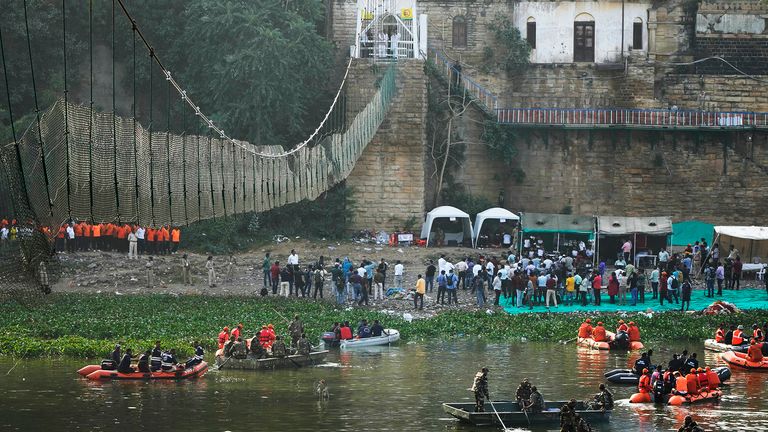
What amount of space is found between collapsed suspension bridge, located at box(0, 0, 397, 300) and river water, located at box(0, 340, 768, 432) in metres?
2.80

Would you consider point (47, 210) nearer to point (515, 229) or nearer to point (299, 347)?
point (299, 347)

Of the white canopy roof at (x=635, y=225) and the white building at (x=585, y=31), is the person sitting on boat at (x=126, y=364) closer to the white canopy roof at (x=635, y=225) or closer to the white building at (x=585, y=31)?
the white canopy roof at (x=635, y=225)

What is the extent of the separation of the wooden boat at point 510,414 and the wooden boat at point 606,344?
920 centimetres

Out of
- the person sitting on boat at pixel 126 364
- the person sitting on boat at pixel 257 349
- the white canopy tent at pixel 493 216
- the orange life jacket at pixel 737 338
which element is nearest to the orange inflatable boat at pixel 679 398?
the orange life jacket at pixel 737 338

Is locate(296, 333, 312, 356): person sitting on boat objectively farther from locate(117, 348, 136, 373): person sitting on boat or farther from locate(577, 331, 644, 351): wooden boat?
locate(577, 331, 644, 351): wooden boat

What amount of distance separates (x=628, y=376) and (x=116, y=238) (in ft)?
64.1

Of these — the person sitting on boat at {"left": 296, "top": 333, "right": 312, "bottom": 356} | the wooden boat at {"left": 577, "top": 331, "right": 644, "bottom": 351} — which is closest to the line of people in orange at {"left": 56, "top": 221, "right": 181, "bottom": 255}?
the person sitting on boat at {"left": 296, "top": 333, "right": 312, "bottom": 356}

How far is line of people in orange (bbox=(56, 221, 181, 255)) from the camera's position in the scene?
5194 cm

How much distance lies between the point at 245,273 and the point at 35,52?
12.6 meters

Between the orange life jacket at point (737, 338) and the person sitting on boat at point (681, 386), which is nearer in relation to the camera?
the person sitting on boat at point (681, 386)

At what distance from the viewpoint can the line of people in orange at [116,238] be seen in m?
51.9

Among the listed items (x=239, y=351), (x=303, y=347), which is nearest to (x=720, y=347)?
(x=303, y=347)

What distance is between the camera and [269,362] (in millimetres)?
40625

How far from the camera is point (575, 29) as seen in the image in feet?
210
